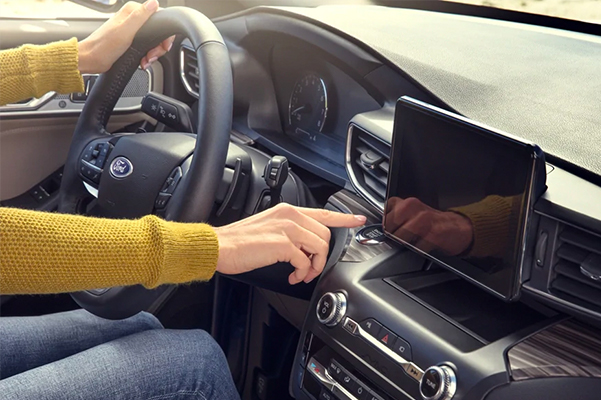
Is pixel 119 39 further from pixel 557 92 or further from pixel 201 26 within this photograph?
pixel 557 92

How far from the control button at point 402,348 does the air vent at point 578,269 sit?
0.65ft

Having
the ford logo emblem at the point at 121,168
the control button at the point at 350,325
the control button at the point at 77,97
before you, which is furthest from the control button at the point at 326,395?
the control button at the point at 77,97

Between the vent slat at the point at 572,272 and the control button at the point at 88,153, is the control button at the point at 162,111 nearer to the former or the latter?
the control button at the point at 88,153

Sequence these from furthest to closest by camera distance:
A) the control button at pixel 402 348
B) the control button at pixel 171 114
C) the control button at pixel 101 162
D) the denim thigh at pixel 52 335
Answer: the control button at pixel 171 114
the control button at pixel 101 162
the denim thigh at pixel 52 335
the control button at pixel 402 348

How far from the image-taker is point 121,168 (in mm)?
1213

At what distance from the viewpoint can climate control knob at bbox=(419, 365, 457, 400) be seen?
0.89 meters

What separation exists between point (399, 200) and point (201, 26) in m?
0.40

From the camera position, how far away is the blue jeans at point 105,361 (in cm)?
99

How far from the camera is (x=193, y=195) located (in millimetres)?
1015

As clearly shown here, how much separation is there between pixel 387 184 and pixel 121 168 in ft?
1.49

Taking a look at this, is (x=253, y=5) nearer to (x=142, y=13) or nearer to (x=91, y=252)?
(x=142, y=13)

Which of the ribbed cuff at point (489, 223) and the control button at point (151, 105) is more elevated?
the ribbed cuff at point (489, 223)

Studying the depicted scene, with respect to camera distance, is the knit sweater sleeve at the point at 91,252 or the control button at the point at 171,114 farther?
the control button at the point at 171,114

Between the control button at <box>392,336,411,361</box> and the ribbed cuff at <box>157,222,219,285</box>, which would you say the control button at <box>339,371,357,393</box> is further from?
the ribbed cuff at <box>157,222,219,285</box>
